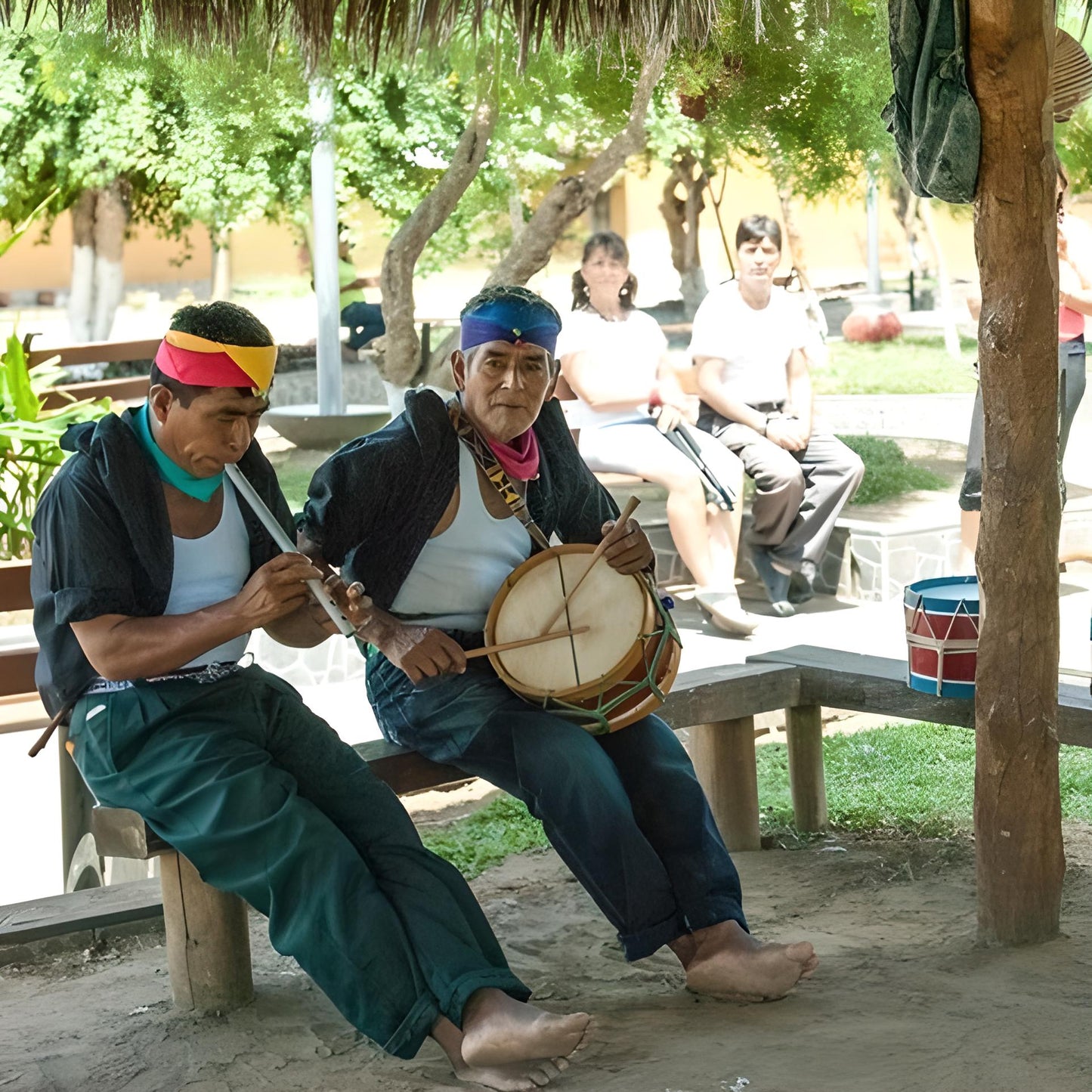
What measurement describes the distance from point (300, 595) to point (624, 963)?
1077 millimetres

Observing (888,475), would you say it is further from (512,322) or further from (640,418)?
Result: (512,322)

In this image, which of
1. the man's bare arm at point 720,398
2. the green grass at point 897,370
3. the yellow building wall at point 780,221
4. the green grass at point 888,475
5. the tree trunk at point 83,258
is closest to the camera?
the man's bare arm at point 720,398

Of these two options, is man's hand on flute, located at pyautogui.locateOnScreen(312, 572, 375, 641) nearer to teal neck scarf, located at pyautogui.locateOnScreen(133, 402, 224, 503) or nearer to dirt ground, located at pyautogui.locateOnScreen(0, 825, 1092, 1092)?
teal neck scarf, located at pyautogui.locateOnScreen(133, 402, 224, 503)

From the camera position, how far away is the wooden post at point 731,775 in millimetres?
3715

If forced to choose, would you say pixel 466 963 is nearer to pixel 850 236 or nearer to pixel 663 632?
pixel 663 632

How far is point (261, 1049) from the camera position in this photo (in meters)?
2.70

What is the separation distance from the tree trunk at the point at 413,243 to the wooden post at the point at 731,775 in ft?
16.6

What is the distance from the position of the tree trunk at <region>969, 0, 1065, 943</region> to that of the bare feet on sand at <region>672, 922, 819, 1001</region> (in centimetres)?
49

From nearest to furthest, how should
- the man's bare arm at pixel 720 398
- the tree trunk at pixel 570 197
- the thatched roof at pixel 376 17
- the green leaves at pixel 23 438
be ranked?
the thatched roof at pixel 376 17 < the green leaves at pixel 23 438 < the man's bare arm at pixel 720 398 < the tree trunk at pixel 570 197

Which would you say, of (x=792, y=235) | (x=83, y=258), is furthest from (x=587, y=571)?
(x=83, y=258)

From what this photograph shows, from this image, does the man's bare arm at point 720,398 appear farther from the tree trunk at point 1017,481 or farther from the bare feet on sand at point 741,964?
the bare feet on sand at point 741,964

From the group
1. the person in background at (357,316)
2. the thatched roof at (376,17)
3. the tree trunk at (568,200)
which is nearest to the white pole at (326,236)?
the tree trunk at (568,200)

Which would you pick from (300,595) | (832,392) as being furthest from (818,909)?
(832,392)

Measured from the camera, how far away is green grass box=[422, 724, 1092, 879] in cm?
399
